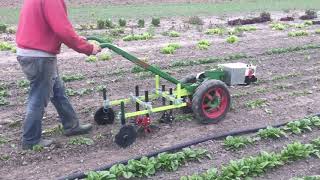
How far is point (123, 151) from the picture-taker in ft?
18.9

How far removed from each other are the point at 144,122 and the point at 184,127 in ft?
2.29

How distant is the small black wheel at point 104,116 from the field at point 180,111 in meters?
0.10

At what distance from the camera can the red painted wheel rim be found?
6551mm

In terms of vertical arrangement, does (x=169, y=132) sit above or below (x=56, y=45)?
below

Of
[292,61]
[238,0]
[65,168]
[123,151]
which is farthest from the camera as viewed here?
[238,0]

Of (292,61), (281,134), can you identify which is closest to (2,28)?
(292,61)

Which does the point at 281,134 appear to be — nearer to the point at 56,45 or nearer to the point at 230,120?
the point at 230,120

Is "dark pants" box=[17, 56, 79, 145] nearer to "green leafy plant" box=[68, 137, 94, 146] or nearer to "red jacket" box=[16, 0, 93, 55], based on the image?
"red jacket" box=[16, 0, 93, 55]

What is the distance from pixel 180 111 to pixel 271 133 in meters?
1.57

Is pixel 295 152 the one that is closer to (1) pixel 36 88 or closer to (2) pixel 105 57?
(1) pixel 36 88

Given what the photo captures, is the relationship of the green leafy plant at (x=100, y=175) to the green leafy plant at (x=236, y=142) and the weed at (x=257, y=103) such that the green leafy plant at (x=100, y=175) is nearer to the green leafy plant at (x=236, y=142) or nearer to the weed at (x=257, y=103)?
the green leafy plant at (x=236, y=142)

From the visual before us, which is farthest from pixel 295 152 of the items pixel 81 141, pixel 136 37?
pixel 136 37

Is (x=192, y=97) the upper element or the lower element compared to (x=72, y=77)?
upper

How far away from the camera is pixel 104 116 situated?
663cm
